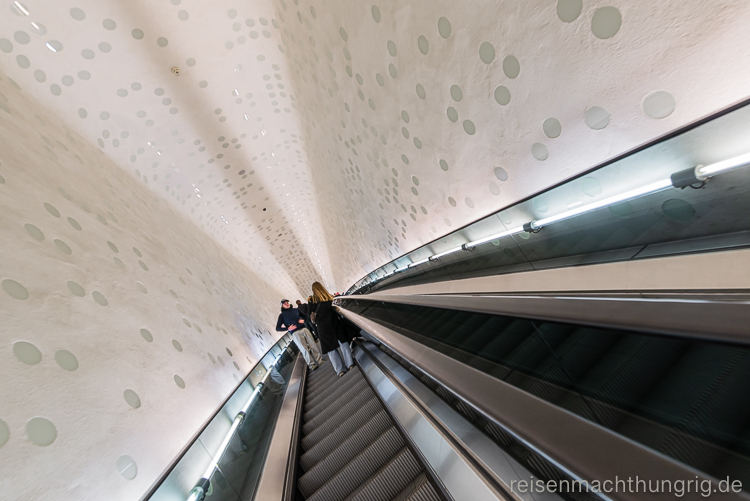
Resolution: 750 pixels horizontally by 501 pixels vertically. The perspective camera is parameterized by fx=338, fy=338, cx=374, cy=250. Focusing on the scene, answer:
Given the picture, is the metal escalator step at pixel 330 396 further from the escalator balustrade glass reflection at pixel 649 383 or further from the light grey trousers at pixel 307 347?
the escalator balustrade glass reflection at pixel 649 383

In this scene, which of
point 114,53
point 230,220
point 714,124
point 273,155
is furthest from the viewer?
point 230,220

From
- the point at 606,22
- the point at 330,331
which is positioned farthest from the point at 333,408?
the point at 606,22

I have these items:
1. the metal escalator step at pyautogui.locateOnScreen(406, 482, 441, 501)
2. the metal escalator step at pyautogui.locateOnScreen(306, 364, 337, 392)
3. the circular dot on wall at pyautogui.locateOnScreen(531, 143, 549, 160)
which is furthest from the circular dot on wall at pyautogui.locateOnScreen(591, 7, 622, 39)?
the metal escalator step at pyautogui.locateOnScreen(306, 364, 337, 392)

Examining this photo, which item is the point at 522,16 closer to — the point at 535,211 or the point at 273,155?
the point at 535,211

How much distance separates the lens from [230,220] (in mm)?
10773

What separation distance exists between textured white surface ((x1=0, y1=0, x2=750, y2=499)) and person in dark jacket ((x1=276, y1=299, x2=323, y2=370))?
1.19 m

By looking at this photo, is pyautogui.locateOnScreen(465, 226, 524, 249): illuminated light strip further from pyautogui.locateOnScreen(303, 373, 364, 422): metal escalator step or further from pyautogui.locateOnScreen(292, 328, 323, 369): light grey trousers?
pyautogui.locateOnScreen(292, 328, 323, 369): light grey trousers

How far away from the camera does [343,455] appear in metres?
2.84

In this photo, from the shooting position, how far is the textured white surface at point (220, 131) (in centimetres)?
259

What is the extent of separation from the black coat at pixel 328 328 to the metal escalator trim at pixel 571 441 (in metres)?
4.60

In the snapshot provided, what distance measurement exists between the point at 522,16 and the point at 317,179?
9310mm

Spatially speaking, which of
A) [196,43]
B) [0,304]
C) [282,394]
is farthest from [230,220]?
[0,304]

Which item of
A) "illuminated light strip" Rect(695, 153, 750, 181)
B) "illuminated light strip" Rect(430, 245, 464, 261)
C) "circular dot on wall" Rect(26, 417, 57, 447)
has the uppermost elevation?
"illuminated light strip" Rect(695, 153, 750, 181)

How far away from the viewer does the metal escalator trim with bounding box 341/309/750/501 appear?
0.73 metres
